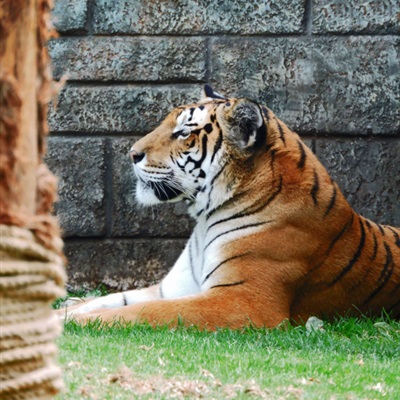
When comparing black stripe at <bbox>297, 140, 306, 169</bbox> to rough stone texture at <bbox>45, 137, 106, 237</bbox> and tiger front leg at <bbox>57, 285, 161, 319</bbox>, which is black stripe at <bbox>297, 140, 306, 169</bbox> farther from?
rough stone texture at <bbox>45, 137, 106, 237</bbox>

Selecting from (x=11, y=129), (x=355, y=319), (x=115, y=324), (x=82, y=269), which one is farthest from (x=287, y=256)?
(x=11, y=129)

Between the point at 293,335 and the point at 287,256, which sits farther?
the point at 287,256

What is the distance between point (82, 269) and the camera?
647cm

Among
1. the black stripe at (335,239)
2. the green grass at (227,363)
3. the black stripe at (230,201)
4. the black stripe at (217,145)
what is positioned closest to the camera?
the green grass at (227,363)

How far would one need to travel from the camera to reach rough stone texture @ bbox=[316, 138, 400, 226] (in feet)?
20.9

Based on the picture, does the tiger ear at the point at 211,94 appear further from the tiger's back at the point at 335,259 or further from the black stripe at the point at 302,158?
the black stripe at the point at 302,158

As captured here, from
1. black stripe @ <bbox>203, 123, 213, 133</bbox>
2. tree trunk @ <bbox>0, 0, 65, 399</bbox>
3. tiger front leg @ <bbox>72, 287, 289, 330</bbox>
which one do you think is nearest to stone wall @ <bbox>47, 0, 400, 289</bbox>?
black stripe @ <bbox>203, 123, 213, 133</bbox>

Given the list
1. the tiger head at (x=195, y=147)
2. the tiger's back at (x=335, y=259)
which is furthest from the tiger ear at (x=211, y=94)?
the tiger's back at (x=335, y=259)

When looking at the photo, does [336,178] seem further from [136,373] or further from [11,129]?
[11,129]

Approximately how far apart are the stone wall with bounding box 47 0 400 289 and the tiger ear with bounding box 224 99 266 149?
1195 mm

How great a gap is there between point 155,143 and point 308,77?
148cm

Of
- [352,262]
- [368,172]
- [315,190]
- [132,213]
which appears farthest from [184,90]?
[352,262]

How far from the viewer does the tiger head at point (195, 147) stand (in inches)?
207

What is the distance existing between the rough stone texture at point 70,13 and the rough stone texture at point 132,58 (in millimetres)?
100
